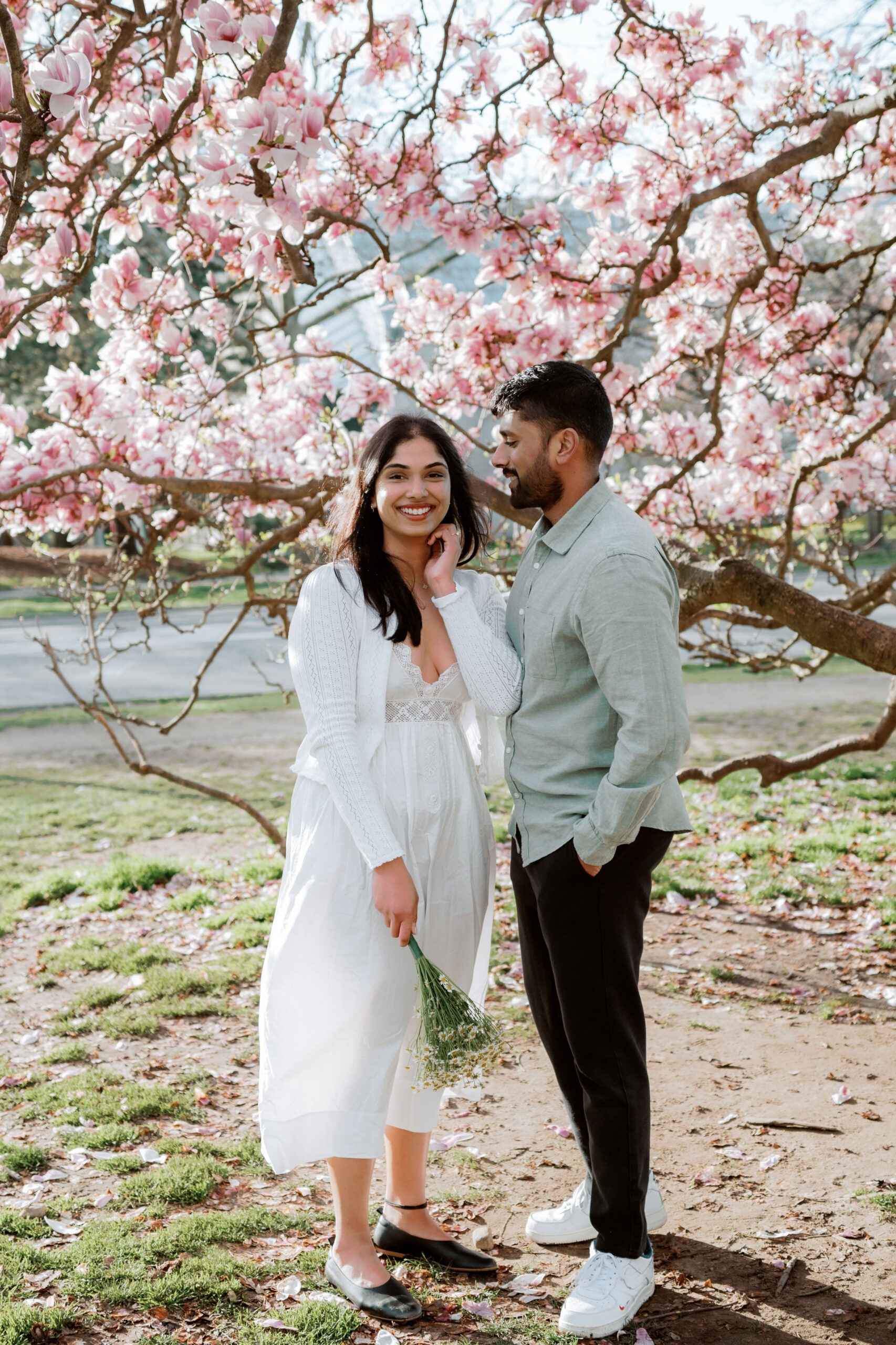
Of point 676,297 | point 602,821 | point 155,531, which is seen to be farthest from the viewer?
point 676,297

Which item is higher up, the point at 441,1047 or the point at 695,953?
the point at 441,1047

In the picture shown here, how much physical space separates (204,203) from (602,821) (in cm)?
285

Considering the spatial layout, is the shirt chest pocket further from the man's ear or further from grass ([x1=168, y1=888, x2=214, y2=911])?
grass ([x1=168, y1=888, x2=214, y2=911])

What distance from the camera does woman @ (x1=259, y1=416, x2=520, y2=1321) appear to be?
7.29 ft

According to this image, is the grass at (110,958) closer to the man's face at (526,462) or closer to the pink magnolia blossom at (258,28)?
the man's face at (526,462)

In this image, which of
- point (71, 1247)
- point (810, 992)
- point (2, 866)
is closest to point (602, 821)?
point (71, 1247)

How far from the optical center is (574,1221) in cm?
251

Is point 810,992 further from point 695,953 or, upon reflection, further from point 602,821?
point 602,821

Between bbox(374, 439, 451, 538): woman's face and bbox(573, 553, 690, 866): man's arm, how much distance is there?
0.44 meters

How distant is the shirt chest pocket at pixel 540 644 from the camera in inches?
84.0

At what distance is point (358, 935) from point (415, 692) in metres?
0.51

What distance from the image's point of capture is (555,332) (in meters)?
4.39

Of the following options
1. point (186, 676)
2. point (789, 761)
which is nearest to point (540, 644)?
point (789, 761)

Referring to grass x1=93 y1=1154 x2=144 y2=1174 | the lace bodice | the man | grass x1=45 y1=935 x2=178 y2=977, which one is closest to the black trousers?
the man
